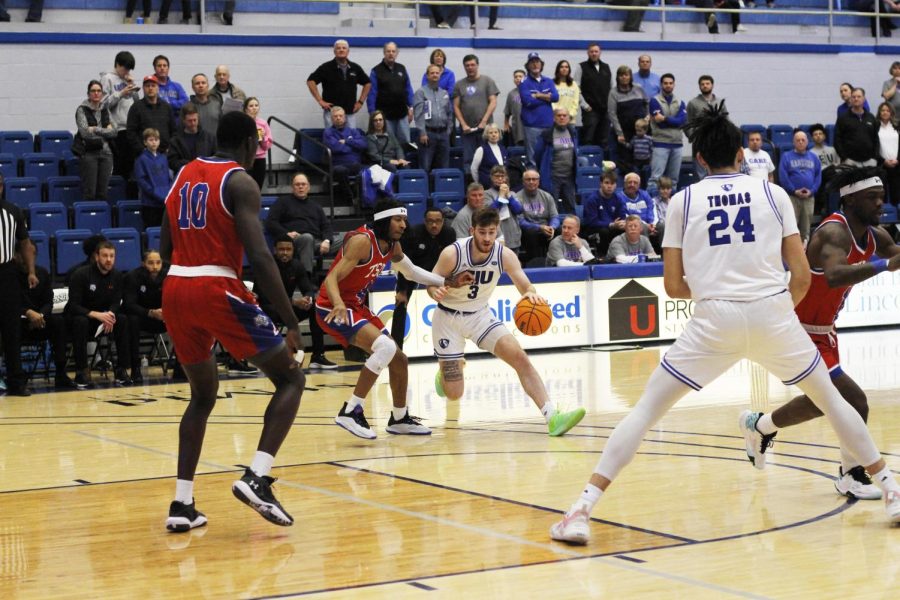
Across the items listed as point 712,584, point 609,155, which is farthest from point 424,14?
point 712,584

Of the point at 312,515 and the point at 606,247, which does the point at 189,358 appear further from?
the point at 606,247

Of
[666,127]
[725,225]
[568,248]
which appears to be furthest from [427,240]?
[725,225]

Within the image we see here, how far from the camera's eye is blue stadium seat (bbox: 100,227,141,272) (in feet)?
49.3

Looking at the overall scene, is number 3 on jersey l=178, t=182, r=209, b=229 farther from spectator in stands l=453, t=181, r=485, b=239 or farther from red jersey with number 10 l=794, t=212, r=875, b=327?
spectator in stands l=453, t=181, r=485, b=239

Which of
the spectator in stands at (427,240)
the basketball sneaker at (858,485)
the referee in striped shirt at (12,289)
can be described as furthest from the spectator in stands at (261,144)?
the basketball sneaker at (858,485)

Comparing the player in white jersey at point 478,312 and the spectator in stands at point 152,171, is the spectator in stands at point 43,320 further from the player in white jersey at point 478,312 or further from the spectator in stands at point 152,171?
the player in white jersey at point 478,312

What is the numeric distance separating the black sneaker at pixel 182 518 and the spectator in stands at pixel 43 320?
750cm

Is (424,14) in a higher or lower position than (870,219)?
higher

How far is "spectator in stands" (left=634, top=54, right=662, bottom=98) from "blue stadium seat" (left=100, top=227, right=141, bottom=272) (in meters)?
8.90

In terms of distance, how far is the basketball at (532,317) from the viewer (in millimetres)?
10453

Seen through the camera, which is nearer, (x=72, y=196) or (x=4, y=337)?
(x=4, y=337)

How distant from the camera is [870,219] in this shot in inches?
267

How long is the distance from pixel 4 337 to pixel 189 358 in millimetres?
7390

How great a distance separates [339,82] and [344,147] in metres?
1.12
